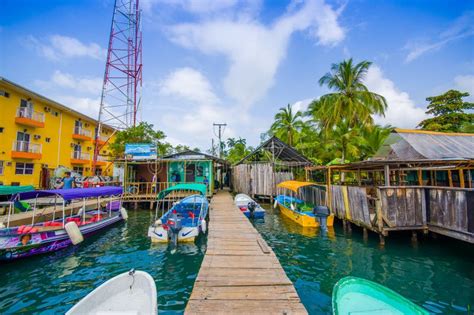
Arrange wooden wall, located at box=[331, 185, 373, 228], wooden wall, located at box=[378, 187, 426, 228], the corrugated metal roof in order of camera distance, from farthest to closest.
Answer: the corrugated metal roof < wooden wall, located at box=[331, 185, 373, 228] < wooden wall, located at box=[378, 187, 426, 228]

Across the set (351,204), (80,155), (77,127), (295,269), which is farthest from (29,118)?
(351,204)

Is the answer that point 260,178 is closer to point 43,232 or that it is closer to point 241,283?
point 43,232

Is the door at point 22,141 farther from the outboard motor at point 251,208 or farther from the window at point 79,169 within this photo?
the outboard motor at point 251,208

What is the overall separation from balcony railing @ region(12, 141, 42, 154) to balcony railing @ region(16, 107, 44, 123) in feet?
8.28

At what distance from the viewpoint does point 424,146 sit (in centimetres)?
1354

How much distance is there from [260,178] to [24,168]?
22.4 metres

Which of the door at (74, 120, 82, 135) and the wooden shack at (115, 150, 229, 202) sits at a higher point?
the door at (74, 120, 82, 135)

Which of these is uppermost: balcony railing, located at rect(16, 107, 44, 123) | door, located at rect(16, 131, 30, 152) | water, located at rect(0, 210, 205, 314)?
balcony railing, located at rect(16, 107, 44, 123)

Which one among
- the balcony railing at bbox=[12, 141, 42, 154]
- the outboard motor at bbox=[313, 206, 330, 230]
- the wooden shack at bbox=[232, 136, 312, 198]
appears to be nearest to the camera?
the outboard motor at bbox=[313, 206, 330, 230]

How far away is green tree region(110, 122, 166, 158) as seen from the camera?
22.1m

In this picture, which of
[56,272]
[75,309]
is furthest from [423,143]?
[56,272]

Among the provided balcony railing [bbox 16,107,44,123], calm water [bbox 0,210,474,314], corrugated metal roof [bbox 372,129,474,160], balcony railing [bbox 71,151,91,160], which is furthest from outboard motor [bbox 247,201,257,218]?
balcony railing [bbox 71,151,91,160]

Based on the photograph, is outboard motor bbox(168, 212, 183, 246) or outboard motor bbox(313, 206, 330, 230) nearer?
outboard motor bbox(168, 212, 183, 246)

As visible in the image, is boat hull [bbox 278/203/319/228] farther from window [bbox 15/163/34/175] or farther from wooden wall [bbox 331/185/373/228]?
window [bbox 15/163/34/175]
